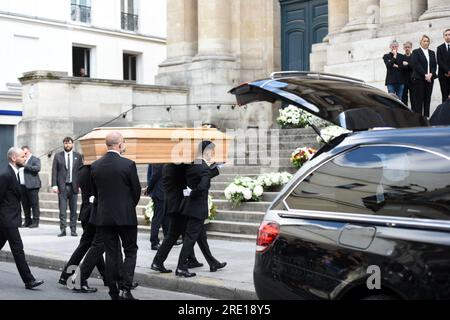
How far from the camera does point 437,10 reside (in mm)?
Result: 16938

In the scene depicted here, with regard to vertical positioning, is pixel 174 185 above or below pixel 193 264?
above

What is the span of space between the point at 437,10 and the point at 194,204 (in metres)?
9.09

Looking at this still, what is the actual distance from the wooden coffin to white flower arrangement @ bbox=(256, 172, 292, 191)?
8.06ft

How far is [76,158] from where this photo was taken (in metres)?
16.2

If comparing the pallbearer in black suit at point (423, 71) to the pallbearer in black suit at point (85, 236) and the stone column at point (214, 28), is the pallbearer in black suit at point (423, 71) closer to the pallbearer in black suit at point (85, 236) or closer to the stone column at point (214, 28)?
the pallbearer in black suit at point (85, 236)

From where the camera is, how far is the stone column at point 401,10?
17.6 meters

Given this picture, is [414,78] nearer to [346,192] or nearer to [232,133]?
[232,133]

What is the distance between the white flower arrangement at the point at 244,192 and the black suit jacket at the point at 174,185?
13.1ft

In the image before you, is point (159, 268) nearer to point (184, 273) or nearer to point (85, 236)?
point (184, 273)

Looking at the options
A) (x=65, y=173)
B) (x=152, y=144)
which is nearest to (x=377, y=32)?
(x=65, y=173)

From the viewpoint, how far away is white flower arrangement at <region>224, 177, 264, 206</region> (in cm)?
1448

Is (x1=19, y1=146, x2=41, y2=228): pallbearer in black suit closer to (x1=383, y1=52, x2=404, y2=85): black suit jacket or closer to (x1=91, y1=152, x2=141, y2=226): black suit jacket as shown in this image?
(x1=383, y1=52, x2=404, y2=85): black suit jacket
